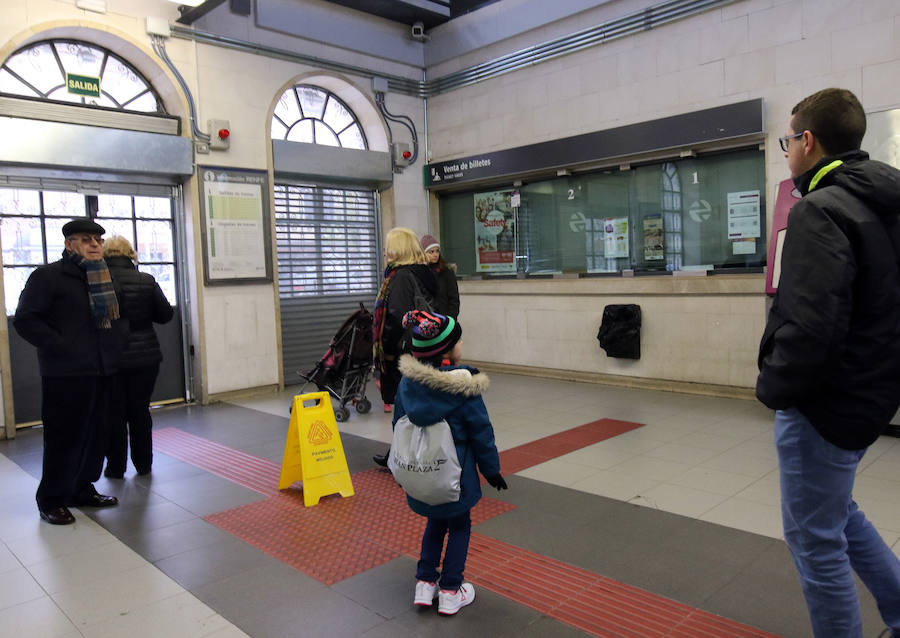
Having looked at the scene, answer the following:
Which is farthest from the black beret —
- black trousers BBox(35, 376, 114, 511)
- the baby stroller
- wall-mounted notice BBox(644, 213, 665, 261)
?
wall-mounted notice BBox(644, 213, 665, 261)

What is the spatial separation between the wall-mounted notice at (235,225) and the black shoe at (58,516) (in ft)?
12.2

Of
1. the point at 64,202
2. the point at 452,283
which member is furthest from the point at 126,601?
the point at 64,202

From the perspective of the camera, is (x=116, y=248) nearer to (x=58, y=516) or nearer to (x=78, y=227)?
(x=78, y=227)

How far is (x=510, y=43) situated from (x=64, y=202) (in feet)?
17.7

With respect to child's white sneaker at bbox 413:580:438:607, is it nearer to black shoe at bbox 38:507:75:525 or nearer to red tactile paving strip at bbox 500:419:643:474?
red tactile paving strip at bbox 500:419:643:474

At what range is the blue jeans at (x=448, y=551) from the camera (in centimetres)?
264

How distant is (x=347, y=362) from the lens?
621 cm

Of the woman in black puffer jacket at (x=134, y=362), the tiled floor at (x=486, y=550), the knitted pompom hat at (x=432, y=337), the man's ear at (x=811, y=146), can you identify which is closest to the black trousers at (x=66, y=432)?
the tiled floor at (x=486, y=550)

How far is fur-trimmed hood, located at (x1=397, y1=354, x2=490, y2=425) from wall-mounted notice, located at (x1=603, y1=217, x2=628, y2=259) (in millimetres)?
5518

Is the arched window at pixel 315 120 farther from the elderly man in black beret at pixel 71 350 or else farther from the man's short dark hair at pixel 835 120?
the man's short dark hair at pixel 835 120

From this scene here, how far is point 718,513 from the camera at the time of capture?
363 cm

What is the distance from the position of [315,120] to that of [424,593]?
23.6ft

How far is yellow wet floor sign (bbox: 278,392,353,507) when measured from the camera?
13.3 feet

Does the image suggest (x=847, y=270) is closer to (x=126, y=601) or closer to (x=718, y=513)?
(x=718, y=513)
